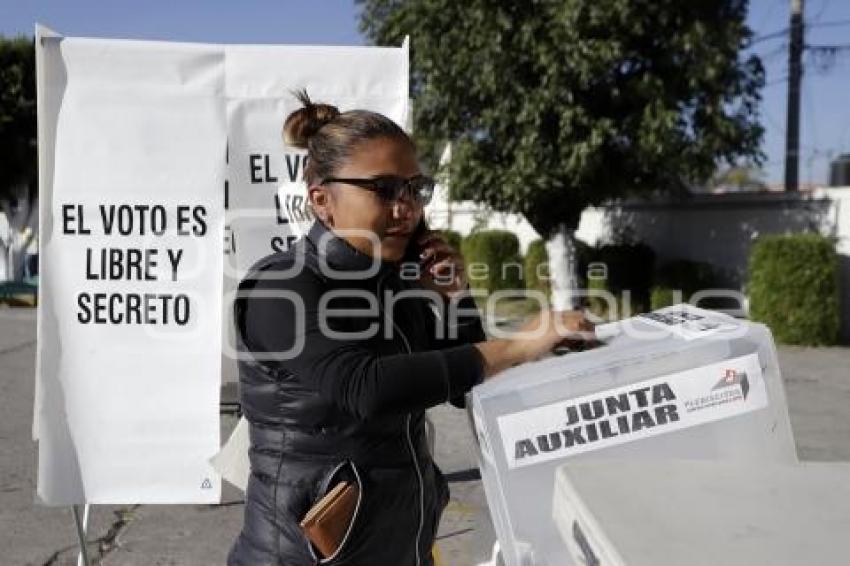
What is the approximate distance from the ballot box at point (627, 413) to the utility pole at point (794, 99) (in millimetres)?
14547

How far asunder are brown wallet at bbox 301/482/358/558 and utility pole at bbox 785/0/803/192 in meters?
15.1

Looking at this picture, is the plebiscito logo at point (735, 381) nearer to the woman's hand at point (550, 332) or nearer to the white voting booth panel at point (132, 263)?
the woman's hand at point (550, 332)

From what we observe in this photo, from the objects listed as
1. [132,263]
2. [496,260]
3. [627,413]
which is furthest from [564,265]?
[627,413]

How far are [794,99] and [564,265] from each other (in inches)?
218

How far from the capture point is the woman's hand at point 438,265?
214 centimetres

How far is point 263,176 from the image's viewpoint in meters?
3.82

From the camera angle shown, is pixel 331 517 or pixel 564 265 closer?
pixel 331 517

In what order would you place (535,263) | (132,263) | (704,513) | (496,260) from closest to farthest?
(704,513)
(132,263)
(535,263)
(496,260)

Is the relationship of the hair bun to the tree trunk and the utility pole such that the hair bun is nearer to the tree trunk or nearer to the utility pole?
the tree trunk

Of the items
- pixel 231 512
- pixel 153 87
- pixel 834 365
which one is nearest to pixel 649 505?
pixel 153 87

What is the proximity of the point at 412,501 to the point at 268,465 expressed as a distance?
307mm

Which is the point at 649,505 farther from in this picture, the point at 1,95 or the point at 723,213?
the point at 1,95

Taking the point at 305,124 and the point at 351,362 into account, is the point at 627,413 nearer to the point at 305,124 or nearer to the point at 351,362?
the point at 351,362

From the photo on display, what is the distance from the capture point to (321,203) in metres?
1.88
